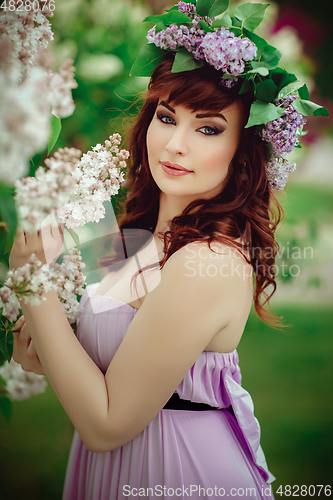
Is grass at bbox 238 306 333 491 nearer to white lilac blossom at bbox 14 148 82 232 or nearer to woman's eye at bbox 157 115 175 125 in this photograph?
woman's eye at bbox 157 115 175 125

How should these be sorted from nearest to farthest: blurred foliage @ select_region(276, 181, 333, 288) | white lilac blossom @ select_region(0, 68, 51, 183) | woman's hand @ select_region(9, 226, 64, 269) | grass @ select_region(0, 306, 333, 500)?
white lilac blossom @ select_region(0, 68, 51, 183), woman's hand @ select_region(9, 226, 64, 269), blurred foliage @ select_region(276, 181, 333, 288), grass @ select_region(0, 306, 333, 500)

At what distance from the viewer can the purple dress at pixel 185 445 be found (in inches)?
37.1

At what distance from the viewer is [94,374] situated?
2.79ft

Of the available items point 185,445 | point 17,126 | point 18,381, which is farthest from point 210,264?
point 18,381

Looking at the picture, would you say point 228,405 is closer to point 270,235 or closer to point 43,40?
point 270,235

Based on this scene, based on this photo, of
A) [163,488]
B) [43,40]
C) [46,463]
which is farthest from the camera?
[46,463]

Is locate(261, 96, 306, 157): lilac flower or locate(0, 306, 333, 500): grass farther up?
locate(261, 96, 306, 157): lilac flower

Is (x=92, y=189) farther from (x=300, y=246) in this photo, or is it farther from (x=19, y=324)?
(x=300, y=246)

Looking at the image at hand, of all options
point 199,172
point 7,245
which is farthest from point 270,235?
point 7,245

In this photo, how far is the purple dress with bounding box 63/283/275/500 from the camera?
94cm

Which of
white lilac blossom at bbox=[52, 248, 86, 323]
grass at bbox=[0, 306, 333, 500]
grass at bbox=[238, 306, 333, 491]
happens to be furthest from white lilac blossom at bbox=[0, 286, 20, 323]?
grass at bbox=[238, 306, 333, 491]

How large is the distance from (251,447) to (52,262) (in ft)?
2.46

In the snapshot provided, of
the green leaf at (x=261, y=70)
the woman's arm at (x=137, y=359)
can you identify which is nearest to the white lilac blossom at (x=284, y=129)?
the green leaf at (x=261, y=70)

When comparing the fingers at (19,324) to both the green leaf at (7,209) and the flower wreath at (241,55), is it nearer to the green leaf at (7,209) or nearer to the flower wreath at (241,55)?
the green leaf at (7,209)
